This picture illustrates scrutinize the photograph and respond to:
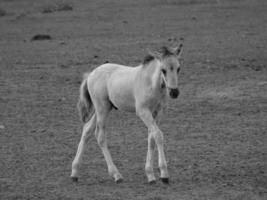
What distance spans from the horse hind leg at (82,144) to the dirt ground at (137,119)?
0.14 m

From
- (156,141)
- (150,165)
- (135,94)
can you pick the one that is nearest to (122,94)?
(135,94)

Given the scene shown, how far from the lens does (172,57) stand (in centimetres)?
852

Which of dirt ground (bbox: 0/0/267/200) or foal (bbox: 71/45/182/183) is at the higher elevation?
foal (bbox: 71/45/182/183)

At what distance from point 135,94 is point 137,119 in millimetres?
4223

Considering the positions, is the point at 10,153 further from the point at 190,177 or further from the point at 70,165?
the point at 190,177

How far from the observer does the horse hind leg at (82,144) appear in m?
9.24

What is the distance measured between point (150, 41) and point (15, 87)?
9.10m

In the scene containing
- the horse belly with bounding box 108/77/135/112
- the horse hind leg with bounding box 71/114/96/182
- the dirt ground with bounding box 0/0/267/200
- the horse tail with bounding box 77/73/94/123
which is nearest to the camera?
the dirt ground with bounding box 0/0/267/200

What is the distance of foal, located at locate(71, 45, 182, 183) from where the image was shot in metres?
8.55

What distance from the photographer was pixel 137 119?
13211mm

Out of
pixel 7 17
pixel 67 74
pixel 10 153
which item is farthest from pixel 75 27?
pixel 10 153

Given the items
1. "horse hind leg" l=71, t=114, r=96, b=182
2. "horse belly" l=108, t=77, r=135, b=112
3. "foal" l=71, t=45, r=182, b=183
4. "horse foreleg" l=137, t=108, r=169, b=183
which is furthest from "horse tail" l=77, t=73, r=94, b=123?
"horse foreleg" l=137, t=108, r=169, b=183

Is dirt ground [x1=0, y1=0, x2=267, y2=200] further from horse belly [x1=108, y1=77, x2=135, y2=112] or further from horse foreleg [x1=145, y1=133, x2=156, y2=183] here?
horse belly [x1=108, y1=77, x2=135, y2=112]

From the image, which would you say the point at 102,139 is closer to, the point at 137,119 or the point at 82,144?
the point at 82,144
